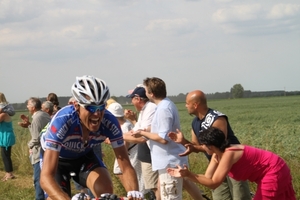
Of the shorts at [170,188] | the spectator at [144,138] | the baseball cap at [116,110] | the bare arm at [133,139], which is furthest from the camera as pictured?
the baseball cap at [116,110]

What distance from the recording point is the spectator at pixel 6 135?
1175 cm

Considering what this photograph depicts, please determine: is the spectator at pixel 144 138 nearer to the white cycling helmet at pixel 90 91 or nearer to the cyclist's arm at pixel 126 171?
the cyclist's arm at pixel 126 171

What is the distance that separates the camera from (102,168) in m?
5.47

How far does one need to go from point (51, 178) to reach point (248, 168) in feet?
7.04

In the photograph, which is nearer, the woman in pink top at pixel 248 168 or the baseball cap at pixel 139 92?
the woman in pink top at pixel 248 168

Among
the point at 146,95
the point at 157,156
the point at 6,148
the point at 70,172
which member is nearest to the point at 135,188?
the point at 70,172

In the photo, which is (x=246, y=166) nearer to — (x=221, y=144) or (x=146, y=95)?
(x=221, y=144)

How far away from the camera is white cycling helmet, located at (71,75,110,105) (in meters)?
4.44

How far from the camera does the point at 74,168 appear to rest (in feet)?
18.1

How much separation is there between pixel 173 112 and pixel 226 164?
2103 mm

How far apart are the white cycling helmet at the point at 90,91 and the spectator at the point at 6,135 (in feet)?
24.7

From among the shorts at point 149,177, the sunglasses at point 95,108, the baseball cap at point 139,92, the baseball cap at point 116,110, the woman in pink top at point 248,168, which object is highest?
the baseball cap at point 139,92

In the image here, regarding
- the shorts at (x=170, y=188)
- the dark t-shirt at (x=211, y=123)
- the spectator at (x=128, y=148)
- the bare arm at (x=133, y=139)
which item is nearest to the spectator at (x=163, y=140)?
the shorts at (x=170, y=188)

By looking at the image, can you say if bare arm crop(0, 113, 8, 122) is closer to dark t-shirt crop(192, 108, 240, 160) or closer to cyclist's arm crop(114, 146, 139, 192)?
dark t-shirt crop(192, 108, 240, 160)
